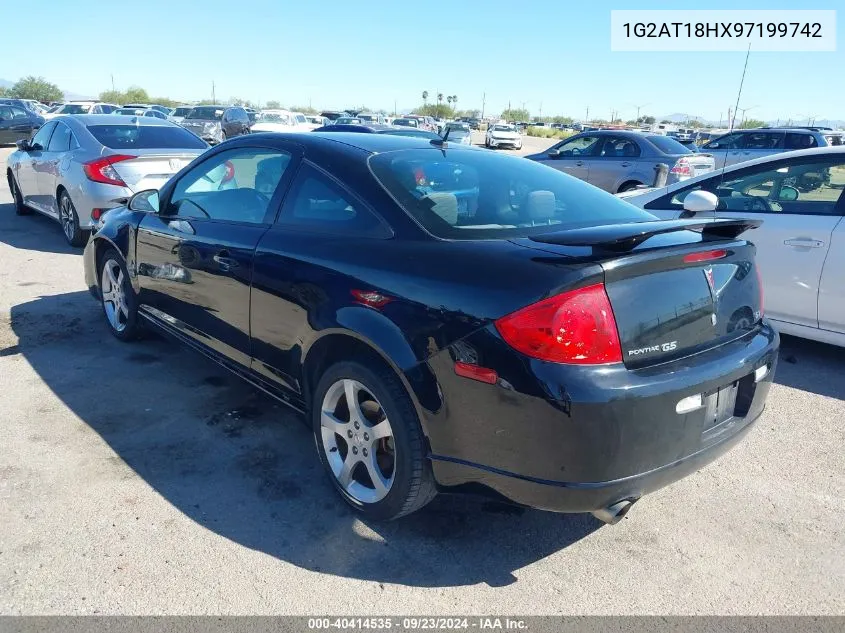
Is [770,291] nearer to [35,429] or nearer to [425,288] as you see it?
[425,288]

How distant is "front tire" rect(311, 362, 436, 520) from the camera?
261 cm

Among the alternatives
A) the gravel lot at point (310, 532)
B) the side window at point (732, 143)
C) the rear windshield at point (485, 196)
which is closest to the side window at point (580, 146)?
the side window at point (732, 143)

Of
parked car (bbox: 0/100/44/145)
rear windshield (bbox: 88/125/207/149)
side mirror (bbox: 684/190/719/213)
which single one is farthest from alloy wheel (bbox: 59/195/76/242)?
parked car (bbox: 0/100/44/145)

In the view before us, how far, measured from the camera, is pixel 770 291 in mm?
4910

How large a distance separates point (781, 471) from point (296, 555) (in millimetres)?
2460

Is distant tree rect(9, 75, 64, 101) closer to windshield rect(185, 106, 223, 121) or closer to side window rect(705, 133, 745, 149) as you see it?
windshield rect(185, 106, 223, 121)

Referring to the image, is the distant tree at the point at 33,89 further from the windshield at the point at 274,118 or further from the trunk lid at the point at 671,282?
the trunk lid at the point at 671,282

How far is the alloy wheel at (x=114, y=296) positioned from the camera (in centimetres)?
488

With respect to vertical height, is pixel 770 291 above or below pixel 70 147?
below

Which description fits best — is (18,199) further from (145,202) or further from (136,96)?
(136,96)

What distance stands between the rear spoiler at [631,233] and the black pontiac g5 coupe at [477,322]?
10mm

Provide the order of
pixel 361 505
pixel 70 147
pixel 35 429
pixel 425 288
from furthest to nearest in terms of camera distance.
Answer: pixel 70 147 → pixel 35 429 → pixel 361 505 → pixel 425 288

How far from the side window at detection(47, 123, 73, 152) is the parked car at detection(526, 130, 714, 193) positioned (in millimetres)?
7166

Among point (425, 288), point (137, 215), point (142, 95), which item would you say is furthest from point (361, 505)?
point (142, 95)
